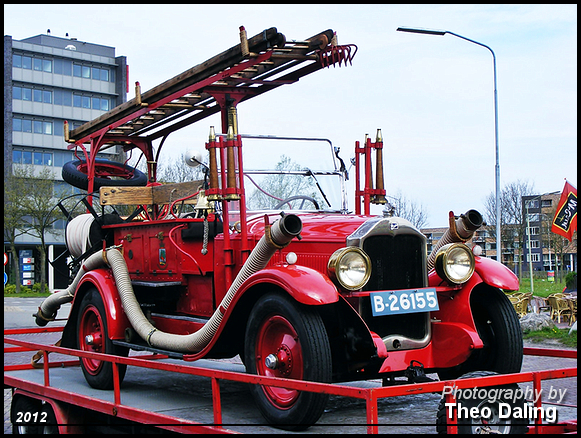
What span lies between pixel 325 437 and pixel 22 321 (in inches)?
712

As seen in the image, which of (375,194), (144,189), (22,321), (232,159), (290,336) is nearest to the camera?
(290,336)

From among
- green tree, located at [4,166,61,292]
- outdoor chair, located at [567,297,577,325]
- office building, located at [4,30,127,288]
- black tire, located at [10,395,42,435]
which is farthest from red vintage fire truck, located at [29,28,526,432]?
office building, located at [4,30,127,288]

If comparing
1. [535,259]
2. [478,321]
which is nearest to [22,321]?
[478,321]

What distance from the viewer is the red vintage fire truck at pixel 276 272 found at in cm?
490

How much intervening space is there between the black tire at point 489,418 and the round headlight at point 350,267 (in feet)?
3.31

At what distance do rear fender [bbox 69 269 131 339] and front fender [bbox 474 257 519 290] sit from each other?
3.37 m

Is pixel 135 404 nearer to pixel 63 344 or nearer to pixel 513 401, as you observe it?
pixel 63 344

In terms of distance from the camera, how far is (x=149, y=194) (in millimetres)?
7773

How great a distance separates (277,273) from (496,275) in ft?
6.02

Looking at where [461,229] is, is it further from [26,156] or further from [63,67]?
[63,67]

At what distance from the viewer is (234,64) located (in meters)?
5.95

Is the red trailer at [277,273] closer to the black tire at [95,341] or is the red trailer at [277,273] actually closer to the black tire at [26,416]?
the black tire at [95,341]

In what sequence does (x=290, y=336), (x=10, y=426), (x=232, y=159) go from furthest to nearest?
(x=10, y=426) < (x=232, y=159) < (x=290, y=336)

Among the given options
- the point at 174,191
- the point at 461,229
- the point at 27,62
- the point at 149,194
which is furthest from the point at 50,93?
the point at 461,229
